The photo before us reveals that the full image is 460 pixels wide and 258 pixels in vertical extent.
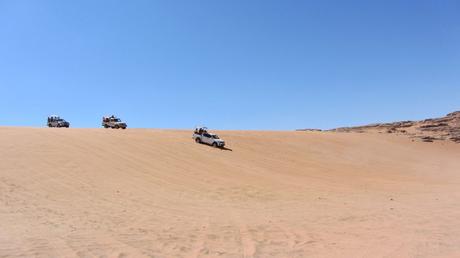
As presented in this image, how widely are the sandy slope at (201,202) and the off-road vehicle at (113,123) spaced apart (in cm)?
857

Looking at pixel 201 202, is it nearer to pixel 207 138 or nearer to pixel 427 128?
pixel 207 138

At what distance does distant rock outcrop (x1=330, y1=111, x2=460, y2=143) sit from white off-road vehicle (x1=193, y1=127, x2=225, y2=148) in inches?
1086

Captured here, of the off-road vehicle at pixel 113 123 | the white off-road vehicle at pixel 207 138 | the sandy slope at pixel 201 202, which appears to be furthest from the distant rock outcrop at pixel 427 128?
the off-road vehicle at pixel 113 123

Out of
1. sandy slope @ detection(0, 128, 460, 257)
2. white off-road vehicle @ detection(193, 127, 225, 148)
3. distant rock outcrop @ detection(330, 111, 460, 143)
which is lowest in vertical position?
sandy slope @ detection(0, 128, 460, 257)

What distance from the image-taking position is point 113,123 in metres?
42.6

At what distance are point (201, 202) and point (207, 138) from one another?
17.5 metres

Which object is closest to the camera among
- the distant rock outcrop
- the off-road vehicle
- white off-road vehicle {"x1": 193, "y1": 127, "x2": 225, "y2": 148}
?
white off-road vehicle {"x1": 193, "y1": 127, "x2": 225, "y2": 148}

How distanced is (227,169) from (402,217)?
42.6 feet

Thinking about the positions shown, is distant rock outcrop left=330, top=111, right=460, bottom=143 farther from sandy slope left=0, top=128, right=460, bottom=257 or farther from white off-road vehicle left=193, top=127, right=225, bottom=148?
white off-road vehicle left=193, top=127, right=225, bottom=148

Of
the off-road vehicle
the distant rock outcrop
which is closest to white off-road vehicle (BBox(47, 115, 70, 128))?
the off-road vehicle

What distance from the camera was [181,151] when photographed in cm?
2878

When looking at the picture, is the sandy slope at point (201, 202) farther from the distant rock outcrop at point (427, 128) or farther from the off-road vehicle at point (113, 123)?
the distant rock outcrop at point (427, 128)

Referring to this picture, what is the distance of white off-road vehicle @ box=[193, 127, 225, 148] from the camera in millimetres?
33094

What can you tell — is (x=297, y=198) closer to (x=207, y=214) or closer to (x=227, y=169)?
(x=207, y=214)
